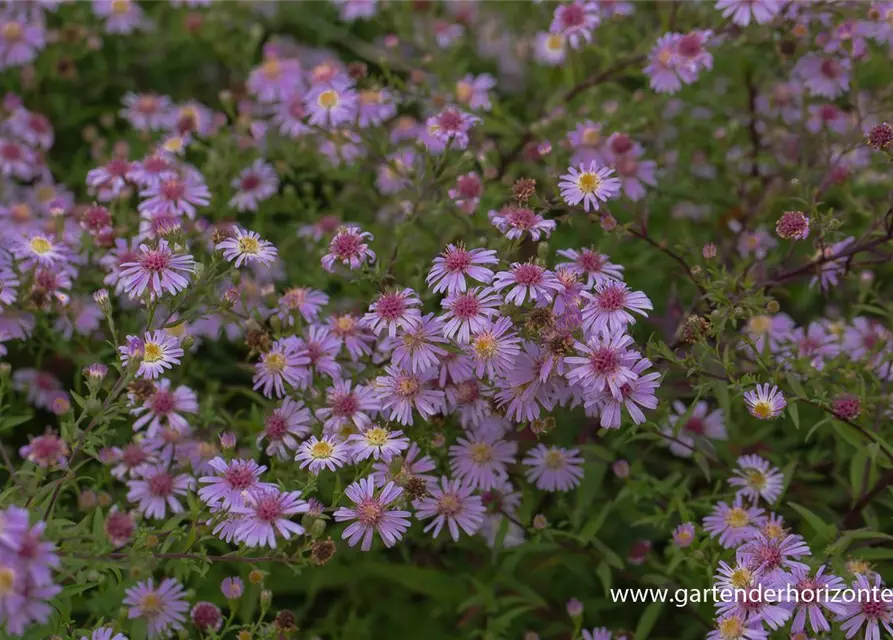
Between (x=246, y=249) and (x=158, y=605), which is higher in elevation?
(x=246, y=249)

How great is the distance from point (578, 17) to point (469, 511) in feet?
4.26

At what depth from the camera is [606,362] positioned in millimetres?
1557

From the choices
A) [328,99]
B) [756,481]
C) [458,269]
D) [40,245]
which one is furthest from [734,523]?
[40,245]

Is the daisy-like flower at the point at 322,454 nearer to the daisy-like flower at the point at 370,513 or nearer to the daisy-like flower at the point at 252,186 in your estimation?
the daisy-like flower at the point at 370,513

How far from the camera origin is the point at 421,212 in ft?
6.93

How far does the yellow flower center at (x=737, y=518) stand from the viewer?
1788 millimetres

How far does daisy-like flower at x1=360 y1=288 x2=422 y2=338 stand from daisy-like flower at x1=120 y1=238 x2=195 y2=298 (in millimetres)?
354

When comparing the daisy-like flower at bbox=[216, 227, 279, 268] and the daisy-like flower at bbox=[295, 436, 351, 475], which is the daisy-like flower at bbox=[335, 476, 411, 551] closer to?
the daisy-like flower at bbox=[295, 436, 351, 475]

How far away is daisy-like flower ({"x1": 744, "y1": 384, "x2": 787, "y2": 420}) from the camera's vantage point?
166cm

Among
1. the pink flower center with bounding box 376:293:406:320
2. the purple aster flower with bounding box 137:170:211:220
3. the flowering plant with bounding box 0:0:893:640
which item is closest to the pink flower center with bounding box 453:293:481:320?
the flowering plant with bounding box 0:0:893:640

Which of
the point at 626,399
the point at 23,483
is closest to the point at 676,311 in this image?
the point at 626,399

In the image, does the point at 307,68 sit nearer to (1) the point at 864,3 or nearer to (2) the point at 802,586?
(1) the point at 864,3

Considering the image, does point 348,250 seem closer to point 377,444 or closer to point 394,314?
point 394,314

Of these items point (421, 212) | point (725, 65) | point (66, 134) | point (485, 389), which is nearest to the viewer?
point (485, 389)
